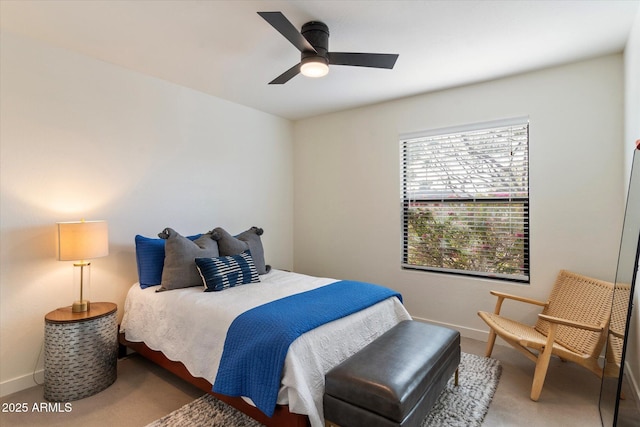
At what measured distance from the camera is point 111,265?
9.78ft

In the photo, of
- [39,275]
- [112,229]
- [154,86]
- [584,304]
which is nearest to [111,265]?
[112,229]

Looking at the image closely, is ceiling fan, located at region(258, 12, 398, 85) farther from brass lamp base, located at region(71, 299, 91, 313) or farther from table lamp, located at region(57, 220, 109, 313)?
brass lamp base, located at region(71, 299, 91, 313)

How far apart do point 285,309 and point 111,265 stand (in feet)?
6.08

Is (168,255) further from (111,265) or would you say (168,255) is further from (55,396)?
(55,396)

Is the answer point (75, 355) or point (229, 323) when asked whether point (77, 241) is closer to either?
point (75, 355)

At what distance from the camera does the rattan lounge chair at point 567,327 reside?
7.50ft

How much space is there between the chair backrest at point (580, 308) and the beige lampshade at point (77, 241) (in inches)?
142

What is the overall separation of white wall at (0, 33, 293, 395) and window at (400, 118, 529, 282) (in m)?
2.08

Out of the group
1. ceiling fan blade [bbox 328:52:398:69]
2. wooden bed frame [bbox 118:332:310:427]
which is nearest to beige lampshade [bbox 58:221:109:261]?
wooden bed frame [bbox 118:332:310:427]

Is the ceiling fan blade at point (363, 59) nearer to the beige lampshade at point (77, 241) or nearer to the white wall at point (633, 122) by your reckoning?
the white wall at point (633, 122)

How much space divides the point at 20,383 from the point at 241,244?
1.93 m

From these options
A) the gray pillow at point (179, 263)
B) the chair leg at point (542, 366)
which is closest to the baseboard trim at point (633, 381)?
the chair leg at point (542, 366)

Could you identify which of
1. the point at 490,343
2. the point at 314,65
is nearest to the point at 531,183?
the point at 490,343

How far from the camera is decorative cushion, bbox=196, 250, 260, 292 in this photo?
8.91 ft
